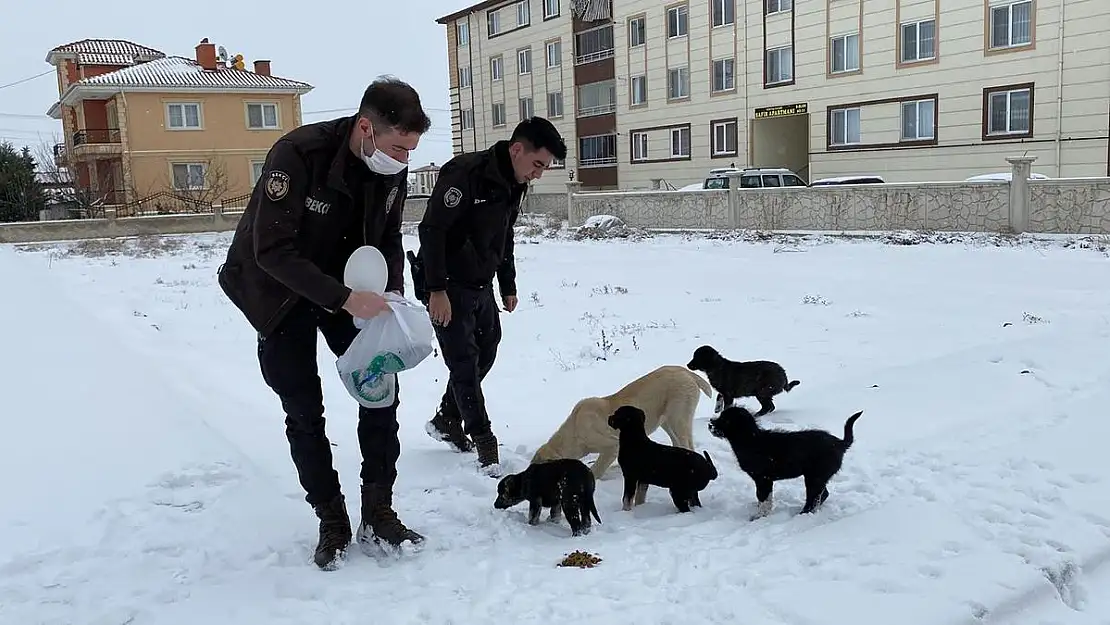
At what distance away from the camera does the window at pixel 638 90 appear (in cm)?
3588

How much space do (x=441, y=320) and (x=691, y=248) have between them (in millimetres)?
14900

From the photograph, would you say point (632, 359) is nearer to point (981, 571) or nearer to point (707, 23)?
point (981, 571)

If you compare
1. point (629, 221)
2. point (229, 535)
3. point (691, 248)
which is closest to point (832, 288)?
point (691, 248)

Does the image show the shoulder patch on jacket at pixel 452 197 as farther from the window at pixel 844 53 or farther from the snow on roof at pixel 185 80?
the snow on roof at pixel 185 80

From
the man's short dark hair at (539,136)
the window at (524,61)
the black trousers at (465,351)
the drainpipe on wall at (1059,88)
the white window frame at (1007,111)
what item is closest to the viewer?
the man's short dark hair at (539,136)

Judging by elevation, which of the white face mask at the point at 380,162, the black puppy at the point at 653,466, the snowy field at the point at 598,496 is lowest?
the snowy field at the point at 598,496

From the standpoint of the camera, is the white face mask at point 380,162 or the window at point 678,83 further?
the window at point 678,83

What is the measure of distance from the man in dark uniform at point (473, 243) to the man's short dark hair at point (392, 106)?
1.24 m

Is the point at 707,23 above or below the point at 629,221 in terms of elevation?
above

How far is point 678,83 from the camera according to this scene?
113 ft

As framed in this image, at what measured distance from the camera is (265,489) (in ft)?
13.7

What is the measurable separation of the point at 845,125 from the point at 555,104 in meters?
15.7

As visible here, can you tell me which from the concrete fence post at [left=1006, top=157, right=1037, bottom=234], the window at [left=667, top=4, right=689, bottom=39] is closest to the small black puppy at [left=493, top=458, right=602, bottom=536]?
the concrete fence post at [left=1006, top=157, right=1037, bottom=234]

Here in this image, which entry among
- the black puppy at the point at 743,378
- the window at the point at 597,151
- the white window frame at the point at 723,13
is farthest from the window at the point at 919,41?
the black puppy at the point at 743,378
